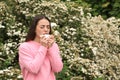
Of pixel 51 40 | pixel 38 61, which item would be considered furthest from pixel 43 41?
pixel 38 61

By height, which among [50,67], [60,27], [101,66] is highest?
[50,67]

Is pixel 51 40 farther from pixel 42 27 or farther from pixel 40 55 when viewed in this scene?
pixel 42 27

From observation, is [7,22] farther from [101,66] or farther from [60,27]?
[101,66]

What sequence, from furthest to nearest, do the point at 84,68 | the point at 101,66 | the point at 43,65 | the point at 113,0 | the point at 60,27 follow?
1. the point at 113,0
2. the point at 60,27
3. the point at 101,66
4. the point at 84,68
5. the point at 43,65

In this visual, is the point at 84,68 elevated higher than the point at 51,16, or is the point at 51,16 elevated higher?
the point at 51,16

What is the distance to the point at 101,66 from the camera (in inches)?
279

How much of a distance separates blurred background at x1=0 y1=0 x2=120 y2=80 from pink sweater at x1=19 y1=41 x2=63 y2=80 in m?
2.16

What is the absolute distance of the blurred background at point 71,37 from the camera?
6.59m

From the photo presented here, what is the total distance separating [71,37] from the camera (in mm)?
7254

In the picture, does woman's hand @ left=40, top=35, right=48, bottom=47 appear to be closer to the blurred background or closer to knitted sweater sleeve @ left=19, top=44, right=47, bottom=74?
knitted sweater sleeve @ left=19, top=44, right=47, bottom=74

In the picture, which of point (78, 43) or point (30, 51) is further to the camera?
point (78, 43)

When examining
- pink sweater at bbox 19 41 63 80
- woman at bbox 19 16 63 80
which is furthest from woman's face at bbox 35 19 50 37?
pink sweater at bbox 19 41 63 80

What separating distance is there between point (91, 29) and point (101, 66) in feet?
2.70

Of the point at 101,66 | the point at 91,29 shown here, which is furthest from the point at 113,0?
the point at 101,66
